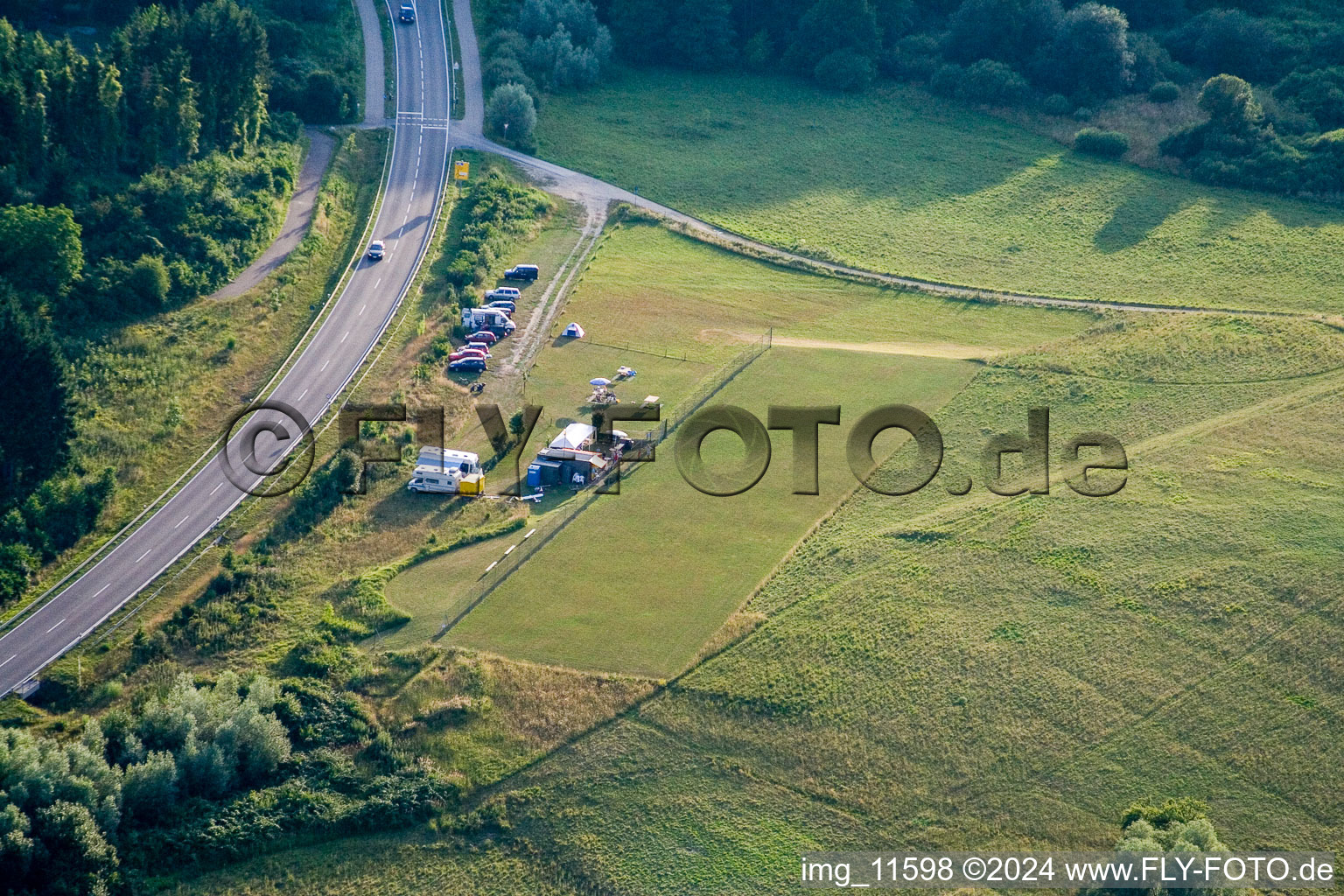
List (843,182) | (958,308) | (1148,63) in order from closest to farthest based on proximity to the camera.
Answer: (958,308) → (843,182) → (1148,63)

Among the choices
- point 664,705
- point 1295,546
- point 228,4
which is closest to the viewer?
point 664,705

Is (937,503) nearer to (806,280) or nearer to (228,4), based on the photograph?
(806,280)

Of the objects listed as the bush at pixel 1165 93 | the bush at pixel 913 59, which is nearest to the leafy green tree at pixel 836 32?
the bush at pixel 913 59

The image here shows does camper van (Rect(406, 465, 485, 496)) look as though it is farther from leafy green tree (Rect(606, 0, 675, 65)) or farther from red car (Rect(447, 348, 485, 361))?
leafy green tree (Rect(606, 0, 675, 65))

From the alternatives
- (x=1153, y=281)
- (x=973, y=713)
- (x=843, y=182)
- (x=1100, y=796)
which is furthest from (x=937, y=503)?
(x=843, y=182)

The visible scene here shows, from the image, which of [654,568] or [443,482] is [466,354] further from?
[654,568]

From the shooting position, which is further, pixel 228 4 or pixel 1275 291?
pixel 228 4
